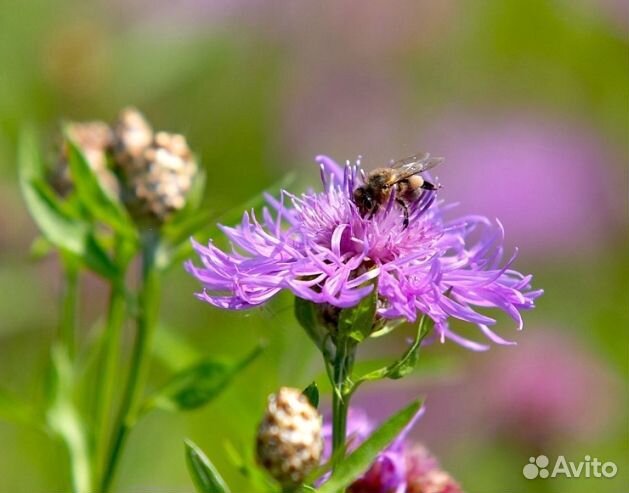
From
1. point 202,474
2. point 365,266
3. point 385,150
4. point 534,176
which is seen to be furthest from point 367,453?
point 534,176

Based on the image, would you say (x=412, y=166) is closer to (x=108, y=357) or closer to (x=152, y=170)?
(x=152, y=170)

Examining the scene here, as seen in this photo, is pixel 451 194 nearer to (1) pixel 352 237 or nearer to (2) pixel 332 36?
(2) pixel 332 36

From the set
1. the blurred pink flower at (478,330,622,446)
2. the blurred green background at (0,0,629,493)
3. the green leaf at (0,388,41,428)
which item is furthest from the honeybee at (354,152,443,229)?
the blurred pink flower at (478,330,622,446)

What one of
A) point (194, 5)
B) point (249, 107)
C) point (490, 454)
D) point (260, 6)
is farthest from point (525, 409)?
point (260, 6)

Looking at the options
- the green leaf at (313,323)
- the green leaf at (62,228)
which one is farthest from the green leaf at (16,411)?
the green leaf at (313,323)

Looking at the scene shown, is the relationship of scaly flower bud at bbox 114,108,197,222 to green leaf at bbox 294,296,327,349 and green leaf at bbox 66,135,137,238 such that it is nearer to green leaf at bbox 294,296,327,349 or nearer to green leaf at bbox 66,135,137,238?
green leaf at bbox 66,135,137,238

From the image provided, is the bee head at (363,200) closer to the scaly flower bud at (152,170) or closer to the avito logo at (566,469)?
the scaly flower bud at (152,170)
